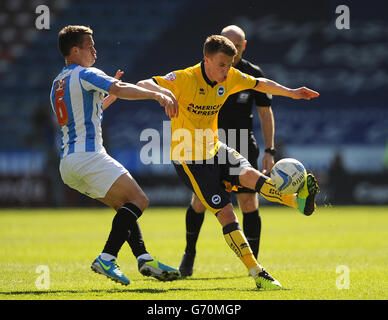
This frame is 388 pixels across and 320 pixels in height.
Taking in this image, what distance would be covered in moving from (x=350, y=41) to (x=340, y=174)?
317 inches

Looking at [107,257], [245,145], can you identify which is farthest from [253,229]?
[107,257]

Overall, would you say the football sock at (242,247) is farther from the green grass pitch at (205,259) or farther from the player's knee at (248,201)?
the player's knee at (248,201)

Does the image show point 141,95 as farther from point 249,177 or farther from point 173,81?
point 249,177

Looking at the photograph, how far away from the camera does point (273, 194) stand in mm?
6332

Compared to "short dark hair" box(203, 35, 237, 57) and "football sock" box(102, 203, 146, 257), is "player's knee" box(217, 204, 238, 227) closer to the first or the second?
"football sock" box(102, 203, 146, 257)

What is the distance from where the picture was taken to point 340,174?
65.2 ft

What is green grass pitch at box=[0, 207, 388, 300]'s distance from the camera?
18.9ft

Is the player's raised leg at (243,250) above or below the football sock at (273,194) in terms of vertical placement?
below

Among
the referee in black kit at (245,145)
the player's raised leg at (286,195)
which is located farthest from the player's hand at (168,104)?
the referee in black kit at (245,145)

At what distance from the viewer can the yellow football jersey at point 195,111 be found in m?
6.46

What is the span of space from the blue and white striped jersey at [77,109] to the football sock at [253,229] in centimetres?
230

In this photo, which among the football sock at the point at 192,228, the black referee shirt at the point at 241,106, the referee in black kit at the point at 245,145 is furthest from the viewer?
the black referee shirt at the point at 241,106
